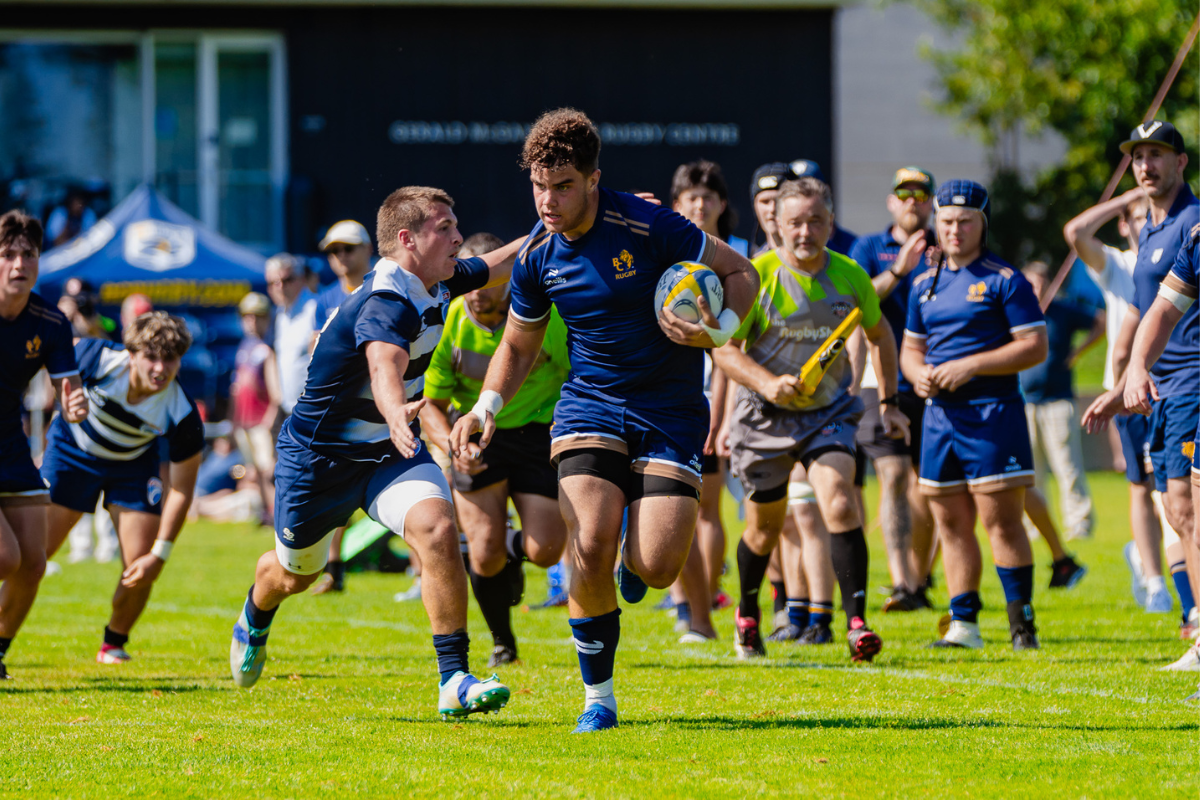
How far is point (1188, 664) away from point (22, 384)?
5800 mm

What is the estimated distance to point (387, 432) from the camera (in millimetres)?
6004

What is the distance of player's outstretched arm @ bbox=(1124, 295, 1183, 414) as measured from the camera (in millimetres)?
5996

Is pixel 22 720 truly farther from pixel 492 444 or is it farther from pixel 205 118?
pixel 205 118

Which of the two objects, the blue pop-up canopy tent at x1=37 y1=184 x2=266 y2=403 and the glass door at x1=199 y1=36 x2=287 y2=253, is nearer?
the blue pop-up canopy tent at x1=37 y1=184 x2=266 y2=403

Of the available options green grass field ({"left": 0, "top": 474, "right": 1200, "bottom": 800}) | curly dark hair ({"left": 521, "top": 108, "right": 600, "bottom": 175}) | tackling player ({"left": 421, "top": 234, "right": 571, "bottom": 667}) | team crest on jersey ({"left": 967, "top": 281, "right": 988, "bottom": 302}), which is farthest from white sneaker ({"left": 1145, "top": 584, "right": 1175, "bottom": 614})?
curly dark hair ({"left": 521, "top": 108, "right": 600, "bottom": 175})

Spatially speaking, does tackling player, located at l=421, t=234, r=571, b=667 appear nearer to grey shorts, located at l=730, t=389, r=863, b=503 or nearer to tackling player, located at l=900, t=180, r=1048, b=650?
grey shorts, located at l=730, t=389, r=863, b=503

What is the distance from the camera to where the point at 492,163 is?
93.5 ft

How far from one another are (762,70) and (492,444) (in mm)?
22981

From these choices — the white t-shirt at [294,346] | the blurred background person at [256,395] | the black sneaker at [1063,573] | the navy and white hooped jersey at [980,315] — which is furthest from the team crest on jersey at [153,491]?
the blurred background person at [256,395]

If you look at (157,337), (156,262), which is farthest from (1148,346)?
(156,262)

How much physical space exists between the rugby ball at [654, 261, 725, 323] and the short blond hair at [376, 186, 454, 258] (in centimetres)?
99

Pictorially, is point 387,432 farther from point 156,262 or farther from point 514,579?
point 156,262

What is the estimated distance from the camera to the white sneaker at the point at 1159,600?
9008 mm

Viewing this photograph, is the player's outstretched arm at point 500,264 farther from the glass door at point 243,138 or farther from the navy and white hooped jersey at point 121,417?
the glass door at point 243,138
